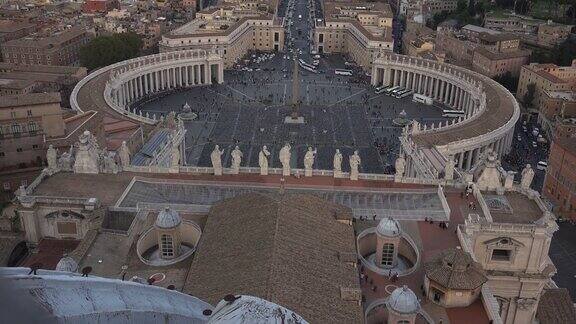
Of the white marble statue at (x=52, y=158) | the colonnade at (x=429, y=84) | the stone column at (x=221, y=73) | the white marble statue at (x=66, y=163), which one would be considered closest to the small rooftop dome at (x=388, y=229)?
the white marble statue at (x=66, y=163)

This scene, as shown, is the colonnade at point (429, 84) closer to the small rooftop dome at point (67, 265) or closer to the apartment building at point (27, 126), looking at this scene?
the apartment building at point (27, 126)

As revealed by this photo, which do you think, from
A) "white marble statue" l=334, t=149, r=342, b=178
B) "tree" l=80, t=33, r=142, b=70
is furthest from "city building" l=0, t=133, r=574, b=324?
"tree" l=80, t=33, r=142, b=70

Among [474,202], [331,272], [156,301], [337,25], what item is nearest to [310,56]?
[337,25]

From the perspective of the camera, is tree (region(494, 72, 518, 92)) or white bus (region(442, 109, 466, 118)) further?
tree (region(494, 72, 518, 92))

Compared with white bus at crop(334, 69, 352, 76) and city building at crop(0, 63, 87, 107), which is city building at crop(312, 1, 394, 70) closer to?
white bus at crop(334, 69, 352, 76)

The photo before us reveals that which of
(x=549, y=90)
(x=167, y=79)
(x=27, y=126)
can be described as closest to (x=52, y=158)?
(x=27, y=126)

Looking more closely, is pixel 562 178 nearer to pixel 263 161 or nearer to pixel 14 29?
pixel 263 161
